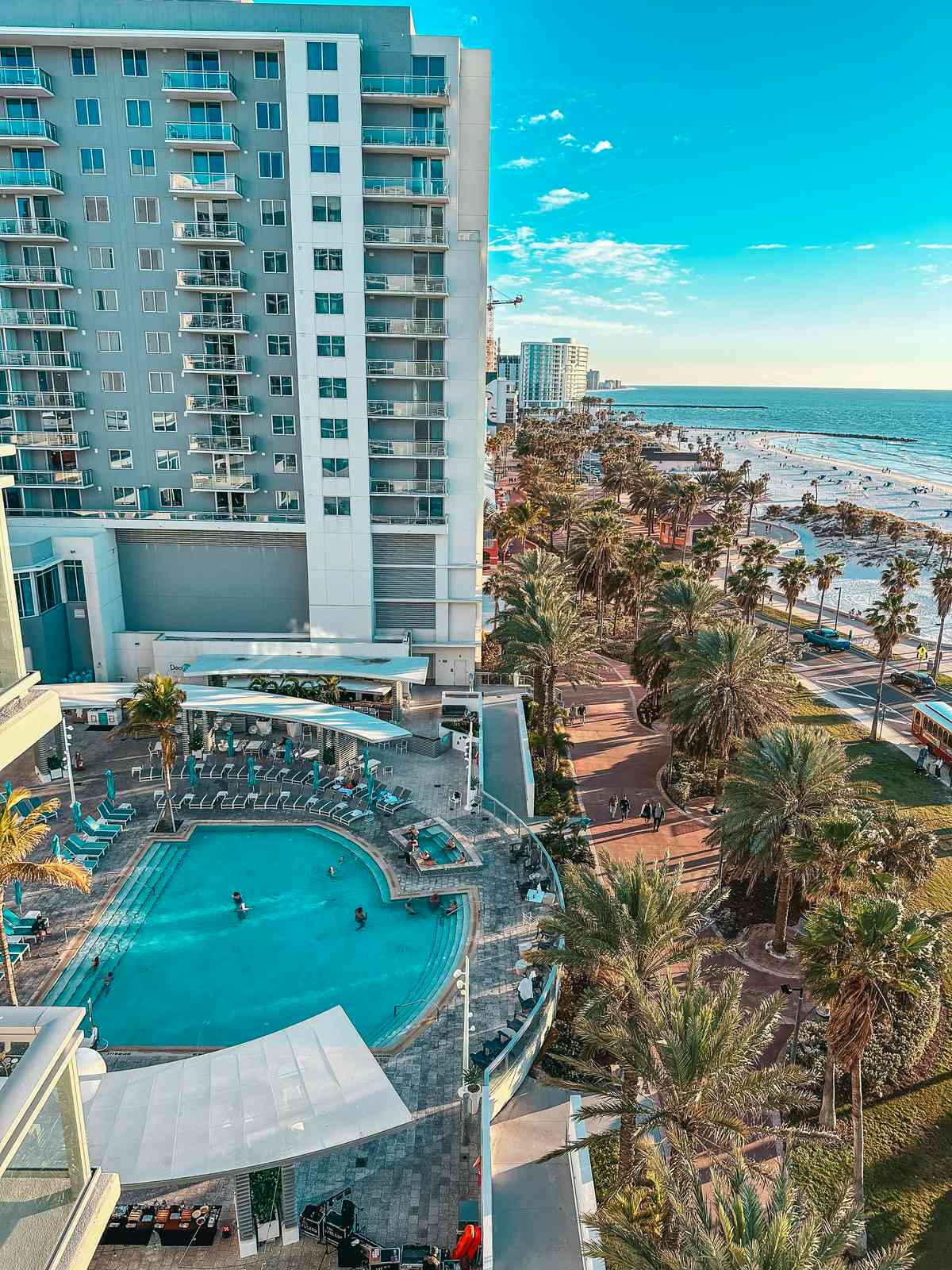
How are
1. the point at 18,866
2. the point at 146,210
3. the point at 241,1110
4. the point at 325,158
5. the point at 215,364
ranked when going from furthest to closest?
1. the point at 215,364
2. the point at 146,210
3. the point at 325,158
4. the point at 18,866
5. the point at 241,1110

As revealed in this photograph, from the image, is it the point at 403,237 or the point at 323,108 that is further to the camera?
the point at 403,237

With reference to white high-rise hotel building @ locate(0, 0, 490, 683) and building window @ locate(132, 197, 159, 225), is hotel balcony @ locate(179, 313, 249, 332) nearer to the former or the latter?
white high-rise hotel building @ locate(0, 0, 490, 683)

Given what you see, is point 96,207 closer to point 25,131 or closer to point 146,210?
point 146,210

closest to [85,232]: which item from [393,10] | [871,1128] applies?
[393,10]

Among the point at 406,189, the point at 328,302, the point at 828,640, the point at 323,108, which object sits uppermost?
the point at 323,108

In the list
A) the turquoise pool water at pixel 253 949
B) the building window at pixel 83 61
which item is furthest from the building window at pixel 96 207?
the turquoise pool water at pixel 253 949

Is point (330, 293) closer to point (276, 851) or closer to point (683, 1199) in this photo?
point (276, 851)

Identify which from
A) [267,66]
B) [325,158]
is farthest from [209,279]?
[267,66]

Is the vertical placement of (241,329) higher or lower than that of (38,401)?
higher
